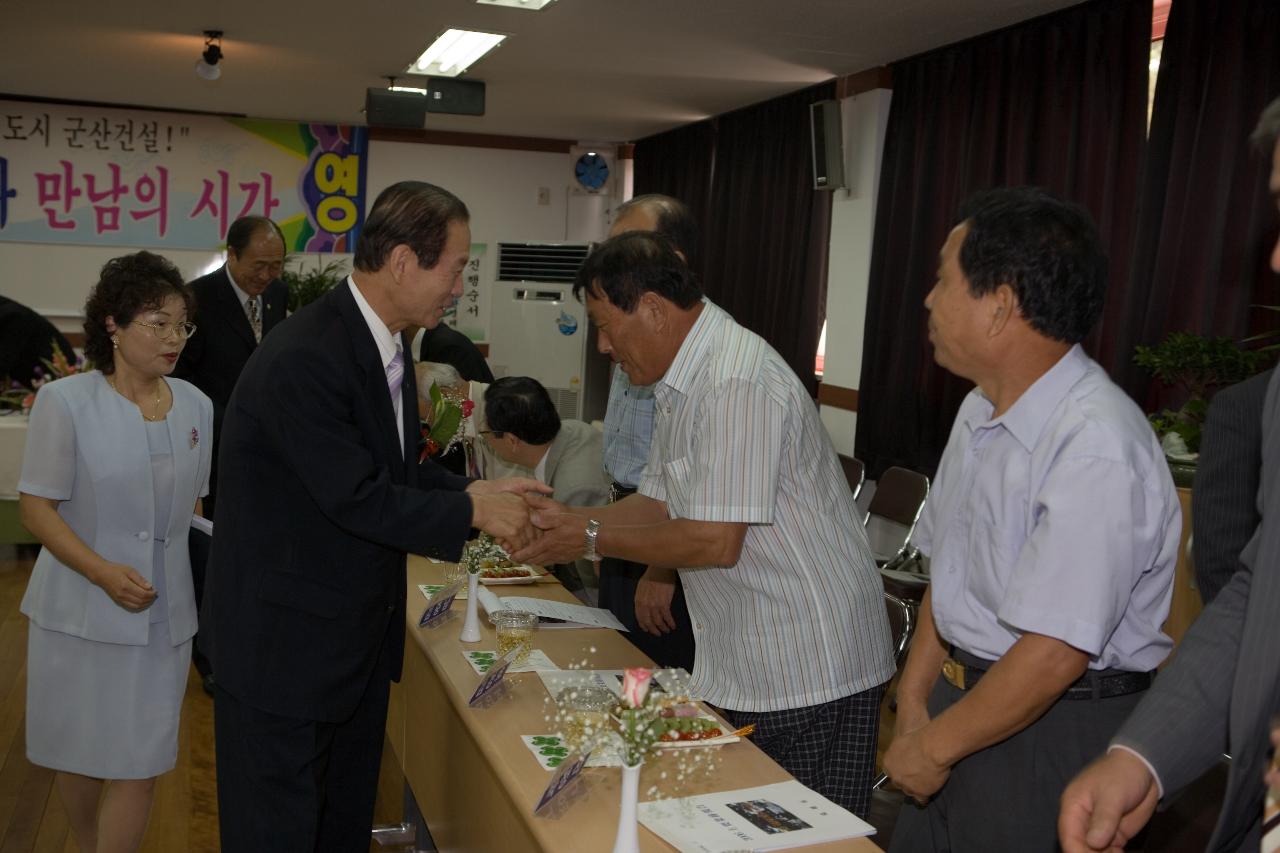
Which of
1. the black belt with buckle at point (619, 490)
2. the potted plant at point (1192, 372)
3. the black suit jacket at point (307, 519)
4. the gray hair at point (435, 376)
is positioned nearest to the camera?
the black suit jacket at point (307, 519)

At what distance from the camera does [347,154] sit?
1010cm

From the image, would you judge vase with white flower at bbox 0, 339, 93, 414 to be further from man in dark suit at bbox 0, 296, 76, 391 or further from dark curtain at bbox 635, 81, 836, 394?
dark curtain at bbox 635, 81, 836, 394

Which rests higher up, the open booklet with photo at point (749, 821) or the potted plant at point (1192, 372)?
the potted plant at point (1192, 372)

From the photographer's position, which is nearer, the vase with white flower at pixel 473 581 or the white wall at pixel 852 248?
the vase with white flower at pixel 473 581

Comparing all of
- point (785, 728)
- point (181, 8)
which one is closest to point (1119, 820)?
point (785, 728)

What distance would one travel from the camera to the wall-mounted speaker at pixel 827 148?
664 cm

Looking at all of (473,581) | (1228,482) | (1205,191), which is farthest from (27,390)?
(1228,482)

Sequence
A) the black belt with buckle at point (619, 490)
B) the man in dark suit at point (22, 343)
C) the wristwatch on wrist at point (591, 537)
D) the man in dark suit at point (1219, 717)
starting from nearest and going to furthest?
the man in dark suit at point (1219, 717) → the wristwatch on wrist at point (591, 537) → the black belt with buckle at point (619, 490) → the man in dark suit at point (22, 343)

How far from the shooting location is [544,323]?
9.52 m

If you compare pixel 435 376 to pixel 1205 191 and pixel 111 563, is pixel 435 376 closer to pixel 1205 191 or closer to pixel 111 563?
pixel 111 563

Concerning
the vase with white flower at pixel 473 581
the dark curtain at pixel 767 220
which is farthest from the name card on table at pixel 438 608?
the dark curtain at pixel 767 220

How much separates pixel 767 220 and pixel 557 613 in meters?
5.40

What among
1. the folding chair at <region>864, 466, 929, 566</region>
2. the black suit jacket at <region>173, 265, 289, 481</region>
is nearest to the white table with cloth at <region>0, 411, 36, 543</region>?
the black suit jacket at <region>173, 265, 289, 481</region>

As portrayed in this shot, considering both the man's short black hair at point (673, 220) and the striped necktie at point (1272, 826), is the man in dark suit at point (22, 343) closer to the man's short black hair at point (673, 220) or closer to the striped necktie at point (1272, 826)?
the man's short black hair at point (673, 220)
